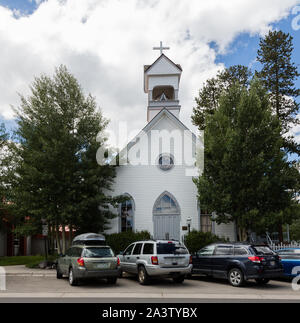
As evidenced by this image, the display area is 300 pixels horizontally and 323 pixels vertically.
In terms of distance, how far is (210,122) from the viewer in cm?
2208

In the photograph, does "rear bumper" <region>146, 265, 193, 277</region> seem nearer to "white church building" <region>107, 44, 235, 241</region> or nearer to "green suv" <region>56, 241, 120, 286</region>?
"green suv" <region>56, 241, 120, 286</region>

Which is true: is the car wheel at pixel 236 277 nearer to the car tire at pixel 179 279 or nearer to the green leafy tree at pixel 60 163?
the car tire at pixel 179 279

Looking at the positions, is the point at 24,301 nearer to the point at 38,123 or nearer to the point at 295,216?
the point at 38,123

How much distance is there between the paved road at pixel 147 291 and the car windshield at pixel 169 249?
126 centimetres

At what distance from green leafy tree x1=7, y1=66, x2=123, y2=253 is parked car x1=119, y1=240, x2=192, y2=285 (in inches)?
259

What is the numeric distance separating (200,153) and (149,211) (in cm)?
512

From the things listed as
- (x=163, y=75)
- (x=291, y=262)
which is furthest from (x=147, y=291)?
(x=163, y=75)

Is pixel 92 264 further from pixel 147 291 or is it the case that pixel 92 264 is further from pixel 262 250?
pixel 262 250

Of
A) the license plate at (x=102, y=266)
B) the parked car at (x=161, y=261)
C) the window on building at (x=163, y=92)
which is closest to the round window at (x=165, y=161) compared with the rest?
the window on building at (x=163, y=92)

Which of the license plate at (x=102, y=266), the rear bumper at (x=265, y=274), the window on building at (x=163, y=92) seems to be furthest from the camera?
the window on building at (x=163, y=92)

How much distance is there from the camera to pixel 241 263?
1273 cm

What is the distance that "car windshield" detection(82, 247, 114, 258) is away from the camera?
1271cm

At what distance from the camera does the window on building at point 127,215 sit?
22.8m

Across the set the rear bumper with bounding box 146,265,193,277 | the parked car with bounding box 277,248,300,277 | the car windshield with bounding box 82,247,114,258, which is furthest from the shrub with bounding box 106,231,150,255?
the parked car with bounding box 277,248,300,277
